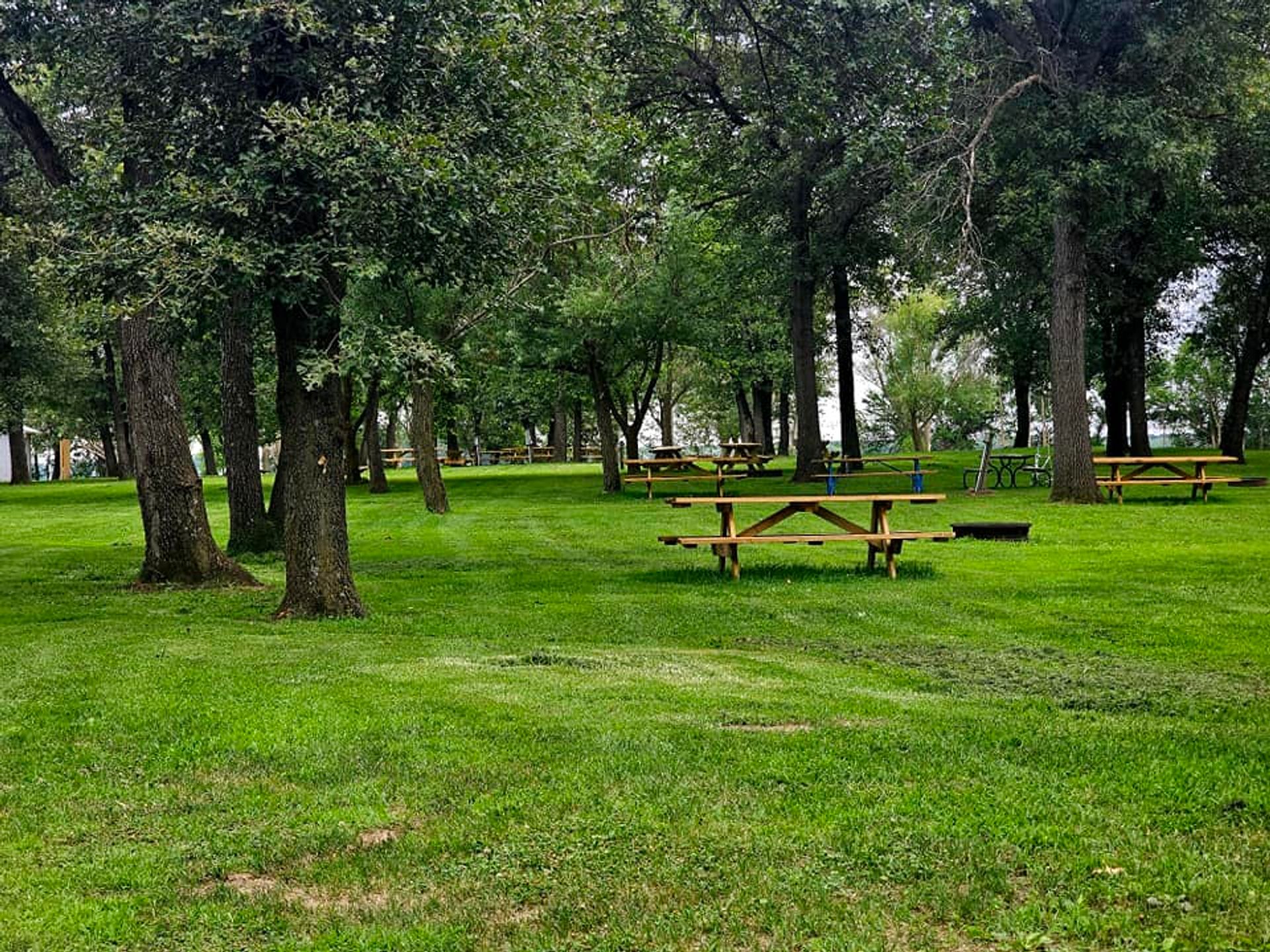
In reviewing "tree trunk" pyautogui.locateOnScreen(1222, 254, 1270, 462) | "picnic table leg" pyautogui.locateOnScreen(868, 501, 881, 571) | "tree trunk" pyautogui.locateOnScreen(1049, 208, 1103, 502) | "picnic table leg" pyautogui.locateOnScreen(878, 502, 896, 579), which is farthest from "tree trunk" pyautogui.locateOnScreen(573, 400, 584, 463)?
"picnic table leg" pyautogui.locateOnScreen(878, 502, 896, 579)

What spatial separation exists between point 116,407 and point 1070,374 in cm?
3229

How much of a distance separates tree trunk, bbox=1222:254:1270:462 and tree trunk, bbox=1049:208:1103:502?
1266 centimetres

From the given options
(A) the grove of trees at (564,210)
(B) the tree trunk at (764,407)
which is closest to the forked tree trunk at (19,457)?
(A) the grove of trees at (564,210)

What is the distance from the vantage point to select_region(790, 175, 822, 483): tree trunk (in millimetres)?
26984

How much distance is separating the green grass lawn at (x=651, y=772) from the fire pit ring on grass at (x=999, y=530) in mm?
3519

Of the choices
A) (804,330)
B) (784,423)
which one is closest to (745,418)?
(784,423)

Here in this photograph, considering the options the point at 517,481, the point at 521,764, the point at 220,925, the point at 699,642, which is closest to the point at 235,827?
the point at 220,925

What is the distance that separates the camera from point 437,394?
3788cm

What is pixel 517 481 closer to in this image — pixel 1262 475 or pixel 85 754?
pixel 1262 475

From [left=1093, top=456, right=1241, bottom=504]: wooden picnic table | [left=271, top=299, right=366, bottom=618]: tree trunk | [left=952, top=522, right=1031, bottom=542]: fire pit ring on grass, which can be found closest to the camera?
[left=271, top=299, right=366, bottom=618]: tree trunk

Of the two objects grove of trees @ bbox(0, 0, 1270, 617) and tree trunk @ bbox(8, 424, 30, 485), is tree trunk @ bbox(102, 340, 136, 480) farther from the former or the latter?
tree trunk @ bbox(8, 424, 30, 485)

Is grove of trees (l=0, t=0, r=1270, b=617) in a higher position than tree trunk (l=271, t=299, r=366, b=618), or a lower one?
higher

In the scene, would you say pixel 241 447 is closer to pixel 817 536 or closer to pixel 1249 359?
pixel 817 536

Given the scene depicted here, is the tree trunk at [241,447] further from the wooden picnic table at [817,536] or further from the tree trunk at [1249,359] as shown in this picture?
the tree trunk at [1249,359]
